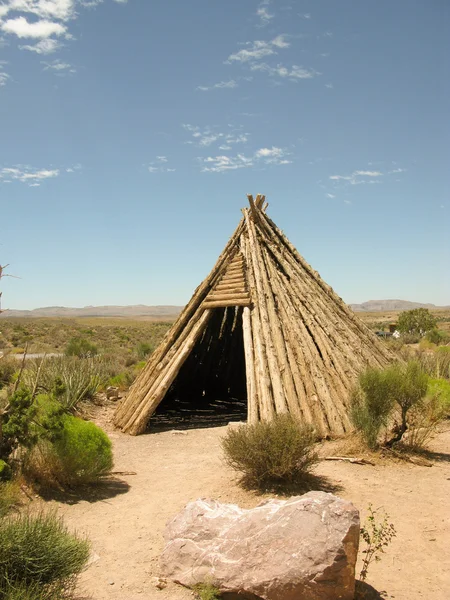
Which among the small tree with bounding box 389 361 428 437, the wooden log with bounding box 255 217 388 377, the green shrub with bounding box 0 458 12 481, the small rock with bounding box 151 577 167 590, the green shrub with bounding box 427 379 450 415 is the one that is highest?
the wooden log with bounding box 255 217 388 377

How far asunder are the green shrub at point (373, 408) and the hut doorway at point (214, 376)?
435 cm

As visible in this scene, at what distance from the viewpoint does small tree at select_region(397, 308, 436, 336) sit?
26436mm

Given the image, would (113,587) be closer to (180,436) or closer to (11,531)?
(11,531)

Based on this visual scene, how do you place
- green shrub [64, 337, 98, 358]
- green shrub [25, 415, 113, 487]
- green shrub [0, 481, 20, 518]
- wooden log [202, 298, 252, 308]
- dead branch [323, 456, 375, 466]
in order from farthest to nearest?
green shrub [64, 337, 98, 358], wooden log [202, 298, 252, 308], dead branch [323, 456, 375, 466], green shrub [25, 415, 113, 487], green shrub [0, 481, 20, 518]

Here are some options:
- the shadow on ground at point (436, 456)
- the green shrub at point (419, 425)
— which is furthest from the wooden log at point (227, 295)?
the shadow on ground at point (436, 456)

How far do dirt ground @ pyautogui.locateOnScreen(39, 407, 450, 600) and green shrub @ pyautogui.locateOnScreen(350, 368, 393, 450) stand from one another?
404 millimetres

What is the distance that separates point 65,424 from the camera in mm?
5746

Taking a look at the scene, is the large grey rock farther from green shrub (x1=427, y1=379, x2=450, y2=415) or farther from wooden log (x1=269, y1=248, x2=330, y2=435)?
green shrub (x1=427, y1=379, x2=450, y2=415)

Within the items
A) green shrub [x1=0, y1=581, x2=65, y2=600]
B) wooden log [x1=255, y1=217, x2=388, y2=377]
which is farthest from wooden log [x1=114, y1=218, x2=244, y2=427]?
green shrub [x1=0, y1=581, x2=65, y2=600]

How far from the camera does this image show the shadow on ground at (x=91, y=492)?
5.37 metres

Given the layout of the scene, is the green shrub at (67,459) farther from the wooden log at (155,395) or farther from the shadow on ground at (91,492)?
the wooden log at (155,395)

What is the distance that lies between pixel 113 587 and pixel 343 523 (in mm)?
1664

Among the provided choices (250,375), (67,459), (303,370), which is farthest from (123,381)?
(67,459)

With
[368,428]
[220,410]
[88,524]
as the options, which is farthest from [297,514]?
[220,410]
